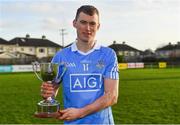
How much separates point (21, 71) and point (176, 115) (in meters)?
41.9

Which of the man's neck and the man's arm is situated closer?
the man's arm

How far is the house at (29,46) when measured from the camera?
95688 millimetres

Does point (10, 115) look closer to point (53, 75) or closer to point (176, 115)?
point (176, 115)

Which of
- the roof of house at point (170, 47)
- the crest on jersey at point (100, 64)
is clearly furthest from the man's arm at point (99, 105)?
the roof of house at point (170, 47)

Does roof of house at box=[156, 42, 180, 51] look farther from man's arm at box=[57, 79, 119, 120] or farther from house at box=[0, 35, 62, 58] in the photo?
man's arm at box=[57, 79, 119, 120]

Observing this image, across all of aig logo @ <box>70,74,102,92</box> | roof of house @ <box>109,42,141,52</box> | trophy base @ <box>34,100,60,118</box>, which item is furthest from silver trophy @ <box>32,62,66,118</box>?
roof of house @ <box>109,42,141,52</box>

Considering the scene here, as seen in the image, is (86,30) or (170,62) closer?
(86,30)

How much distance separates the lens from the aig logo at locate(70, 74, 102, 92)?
3031 millimetres

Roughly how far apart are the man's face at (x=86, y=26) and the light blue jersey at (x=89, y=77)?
0.13 metres

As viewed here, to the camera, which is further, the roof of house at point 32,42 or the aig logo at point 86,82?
the roof of house at point 32,42

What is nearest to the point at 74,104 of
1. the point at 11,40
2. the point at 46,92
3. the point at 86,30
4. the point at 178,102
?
the point at 46,92

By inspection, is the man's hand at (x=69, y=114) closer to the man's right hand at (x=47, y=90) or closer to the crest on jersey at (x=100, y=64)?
the man's right hand at (x=47, y=90)

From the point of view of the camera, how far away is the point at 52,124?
8.81 m

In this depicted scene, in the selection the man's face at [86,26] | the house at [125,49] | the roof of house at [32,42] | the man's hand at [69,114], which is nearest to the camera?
the man's hand at [69,114]
